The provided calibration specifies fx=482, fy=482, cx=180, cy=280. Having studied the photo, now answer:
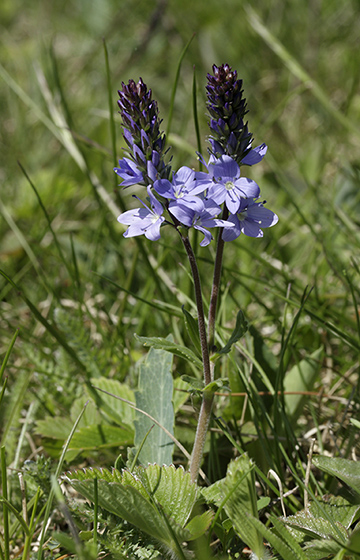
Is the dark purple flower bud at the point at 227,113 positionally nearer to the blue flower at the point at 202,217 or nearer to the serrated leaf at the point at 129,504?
the blue flower at the point at 202,217

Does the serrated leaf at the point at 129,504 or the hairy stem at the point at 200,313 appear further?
the hairy stem at the point at 200,313

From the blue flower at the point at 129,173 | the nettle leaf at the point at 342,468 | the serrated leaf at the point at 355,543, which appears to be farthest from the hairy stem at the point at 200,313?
the serrated leaf at the point at 355,543

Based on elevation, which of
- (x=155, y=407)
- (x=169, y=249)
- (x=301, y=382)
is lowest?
(x=155, y=407)

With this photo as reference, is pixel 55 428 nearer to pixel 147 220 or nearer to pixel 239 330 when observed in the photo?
pixel 239 330

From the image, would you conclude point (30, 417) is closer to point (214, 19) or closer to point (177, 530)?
point (177, 530)

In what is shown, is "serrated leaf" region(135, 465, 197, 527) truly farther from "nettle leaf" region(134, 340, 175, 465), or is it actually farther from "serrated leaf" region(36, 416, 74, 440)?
"serrated leaf" region(36, 416, 74, 440)

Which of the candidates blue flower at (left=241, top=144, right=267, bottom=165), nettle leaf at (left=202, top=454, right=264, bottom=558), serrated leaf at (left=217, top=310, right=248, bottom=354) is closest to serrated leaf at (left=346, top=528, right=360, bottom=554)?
nettle leaf at (left=202, top=454, right=264, bottom=558)

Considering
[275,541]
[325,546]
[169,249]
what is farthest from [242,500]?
[169,249]
